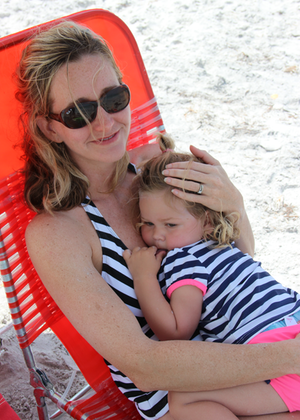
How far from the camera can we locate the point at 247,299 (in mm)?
1695

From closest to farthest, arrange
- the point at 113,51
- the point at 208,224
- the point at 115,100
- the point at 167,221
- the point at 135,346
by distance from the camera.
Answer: the point at 135,346, the point at 115,100, the point at 167,221, the point at 208,224, the point at 113,51

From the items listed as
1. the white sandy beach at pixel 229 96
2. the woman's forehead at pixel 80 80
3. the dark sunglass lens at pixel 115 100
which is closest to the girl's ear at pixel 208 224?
the dark sunglass lens at pixel 115 100

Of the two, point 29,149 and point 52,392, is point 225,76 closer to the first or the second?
point 29,149

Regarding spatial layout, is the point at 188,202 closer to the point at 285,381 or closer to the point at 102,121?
the point at 102,121

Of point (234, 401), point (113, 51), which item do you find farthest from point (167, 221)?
point (113, 51)

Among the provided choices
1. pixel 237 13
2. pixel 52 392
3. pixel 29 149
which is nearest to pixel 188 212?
pixel 29 149

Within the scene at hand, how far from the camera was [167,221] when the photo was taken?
1.84 metres

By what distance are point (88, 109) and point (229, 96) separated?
3372 mm

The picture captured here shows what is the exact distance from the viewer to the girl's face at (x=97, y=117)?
1604 millimetres

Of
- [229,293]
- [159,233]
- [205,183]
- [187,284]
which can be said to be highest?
[205,183]

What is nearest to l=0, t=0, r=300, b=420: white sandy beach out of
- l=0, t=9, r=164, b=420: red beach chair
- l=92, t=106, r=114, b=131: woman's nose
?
l=0, t=9, r=164, b=420: red beach chair

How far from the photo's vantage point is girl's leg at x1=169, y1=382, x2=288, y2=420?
148 centimetres

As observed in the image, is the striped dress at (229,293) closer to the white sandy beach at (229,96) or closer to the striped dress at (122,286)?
the striped dress at (122,286)

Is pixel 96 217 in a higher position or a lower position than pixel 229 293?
higher
